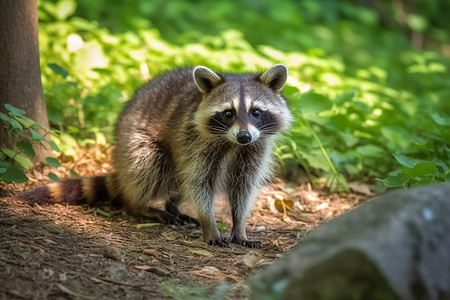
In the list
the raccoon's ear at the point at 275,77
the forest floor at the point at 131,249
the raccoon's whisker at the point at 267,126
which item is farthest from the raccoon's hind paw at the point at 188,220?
the raccoon's ear at the point at 275,77

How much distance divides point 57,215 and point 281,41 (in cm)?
582

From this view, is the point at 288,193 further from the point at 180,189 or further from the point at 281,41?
the point at 281,41

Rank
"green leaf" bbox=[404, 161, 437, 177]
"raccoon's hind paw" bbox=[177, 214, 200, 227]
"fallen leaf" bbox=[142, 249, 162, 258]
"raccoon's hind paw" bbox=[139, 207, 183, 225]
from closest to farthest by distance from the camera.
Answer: "fallen leaf" bbox=[142, 249, 162, 258] < "green leaf" bbox=[404, 161, 437, 177] < "raccoon's hind paw" bbox=[139, 207, 183, 225] < "raccoon's hind paw" bbox=[177, 214, 200, 227]

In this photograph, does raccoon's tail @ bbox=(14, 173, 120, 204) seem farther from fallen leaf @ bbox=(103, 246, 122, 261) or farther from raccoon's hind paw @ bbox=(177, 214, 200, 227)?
fallen leaf @ bbox=(103, 246, 122, 261)

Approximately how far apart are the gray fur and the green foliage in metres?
0.46

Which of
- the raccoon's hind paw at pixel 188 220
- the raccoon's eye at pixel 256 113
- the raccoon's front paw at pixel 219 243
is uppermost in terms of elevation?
the raccoon's eye at pixel 256 113

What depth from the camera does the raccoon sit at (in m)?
3.97

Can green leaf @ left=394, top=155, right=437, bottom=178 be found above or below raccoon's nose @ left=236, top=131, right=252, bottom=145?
below

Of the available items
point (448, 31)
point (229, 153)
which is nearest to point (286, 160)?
point (229, 153)

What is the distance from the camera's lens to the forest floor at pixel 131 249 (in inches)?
108

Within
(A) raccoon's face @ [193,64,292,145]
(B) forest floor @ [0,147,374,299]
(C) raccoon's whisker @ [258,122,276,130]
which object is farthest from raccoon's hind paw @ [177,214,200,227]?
(C) raccoon's whisker @ [258,122,276,130]

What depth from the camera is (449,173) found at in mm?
3895

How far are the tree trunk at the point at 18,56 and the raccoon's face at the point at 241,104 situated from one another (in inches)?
48.6

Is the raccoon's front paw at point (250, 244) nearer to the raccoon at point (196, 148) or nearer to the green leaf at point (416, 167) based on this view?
the raccoon at point (196, 148)
